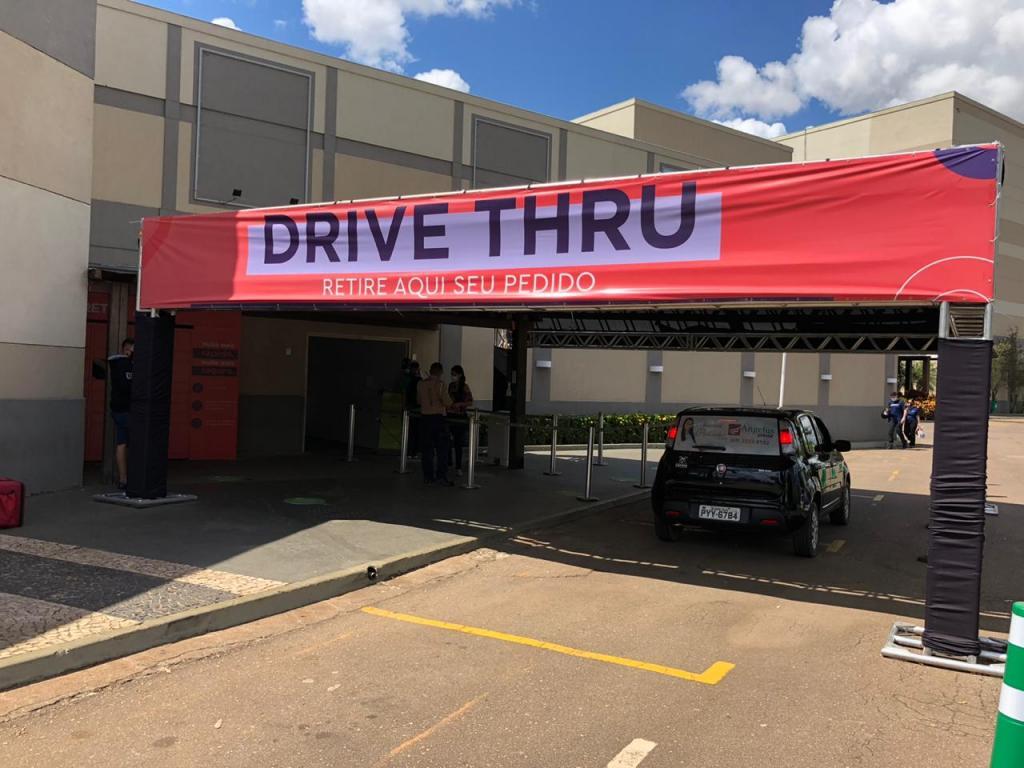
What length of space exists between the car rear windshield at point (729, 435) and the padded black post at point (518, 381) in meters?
6.65

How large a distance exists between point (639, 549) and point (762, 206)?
4.21 metres

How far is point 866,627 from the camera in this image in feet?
20.6

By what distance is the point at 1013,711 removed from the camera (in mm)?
3104

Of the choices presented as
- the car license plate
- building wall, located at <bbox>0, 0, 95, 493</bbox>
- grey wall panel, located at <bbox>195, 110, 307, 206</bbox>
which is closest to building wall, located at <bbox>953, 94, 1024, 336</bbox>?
grey wall panel, located at <bbox>195, 110, 307, 206</bbox>

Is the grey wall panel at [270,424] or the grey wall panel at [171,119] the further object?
the grey wall panel at [270,424]

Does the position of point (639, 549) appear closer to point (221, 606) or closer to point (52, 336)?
point (221, 606)

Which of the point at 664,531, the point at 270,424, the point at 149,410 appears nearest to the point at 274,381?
the point at 270,424

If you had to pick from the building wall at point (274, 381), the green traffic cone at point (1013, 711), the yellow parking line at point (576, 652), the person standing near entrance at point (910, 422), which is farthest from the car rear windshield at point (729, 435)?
the person standing near entrance at point (910, 422)

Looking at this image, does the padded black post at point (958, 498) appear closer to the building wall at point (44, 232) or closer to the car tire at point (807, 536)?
the car tire at point (807, 536)

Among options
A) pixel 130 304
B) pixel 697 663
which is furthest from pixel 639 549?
pixel 130 304

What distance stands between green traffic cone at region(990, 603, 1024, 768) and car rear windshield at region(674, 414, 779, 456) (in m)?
5.20

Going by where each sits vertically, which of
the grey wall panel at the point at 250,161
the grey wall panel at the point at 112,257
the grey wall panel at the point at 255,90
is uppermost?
the grey wall panel at the point at 255,90

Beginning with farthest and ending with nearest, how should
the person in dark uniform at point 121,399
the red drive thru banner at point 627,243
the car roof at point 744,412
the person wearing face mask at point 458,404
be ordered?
1. the person wearing face mask at point 458,404
2. the person in dark uniform at point 121,399
3. the car roof at point 744,412
4. the red drive thru banner at point 627,243

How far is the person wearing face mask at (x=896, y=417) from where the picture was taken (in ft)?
85.0
